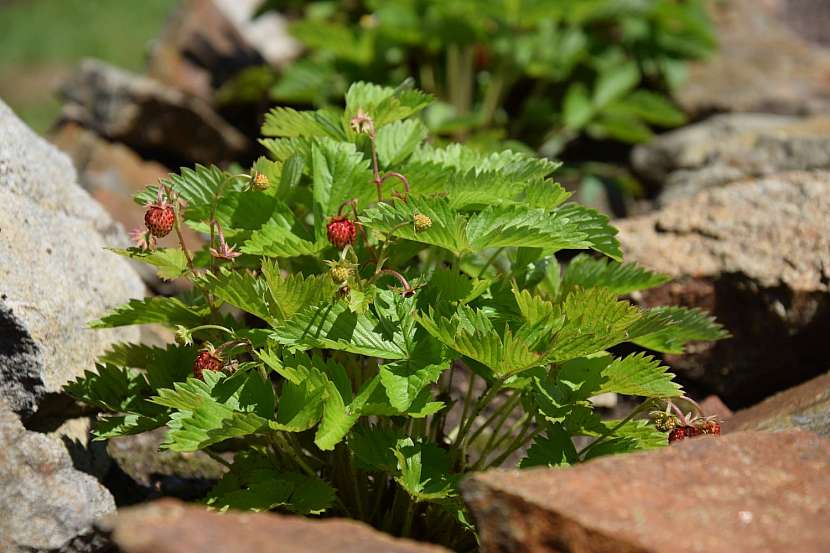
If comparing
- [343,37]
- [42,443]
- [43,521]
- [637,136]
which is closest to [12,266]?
[42,443]

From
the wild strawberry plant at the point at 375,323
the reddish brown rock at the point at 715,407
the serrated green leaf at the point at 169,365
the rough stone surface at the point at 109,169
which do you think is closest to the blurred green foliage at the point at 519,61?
the rough stone surface at the point at 109,169

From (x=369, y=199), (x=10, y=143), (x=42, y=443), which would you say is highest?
(x=10, y=143)

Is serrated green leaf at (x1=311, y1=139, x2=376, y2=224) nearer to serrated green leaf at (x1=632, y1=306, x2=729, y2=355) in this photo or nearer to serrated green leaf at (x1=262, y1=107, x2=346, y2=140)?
serrated green leaf at (x1=262, y1=107, x2=346, y2=140)

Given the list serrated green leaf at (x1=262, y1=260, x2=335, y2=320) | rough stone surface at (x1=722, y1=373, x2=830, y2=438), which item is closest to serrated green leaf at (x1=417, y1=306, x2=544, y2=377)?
serrated green leaf at (x1=262, y1=260, x2=335, y2=320)

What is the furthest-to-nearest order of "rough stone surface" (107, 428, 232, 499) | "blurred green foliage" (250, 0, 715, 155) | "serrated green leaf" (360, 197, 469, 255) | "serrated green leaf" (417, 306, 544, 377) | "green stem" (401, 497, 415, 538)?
"blurred green foliage" (250, 0, 715, 155)
"rough stone surface" (107, 428, 232, 499)
"green stem" (401, 497, 415, 538)
"serrated green leaf" (360, 197, 469, 255)
"serrated green leaf" (417, 306, 544, 377)

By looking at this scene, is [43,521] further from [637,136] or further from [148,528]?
[637,136]

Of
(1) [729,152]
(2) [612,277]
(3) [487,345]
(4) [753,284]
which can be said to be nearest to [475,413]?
(3) [487,345]
